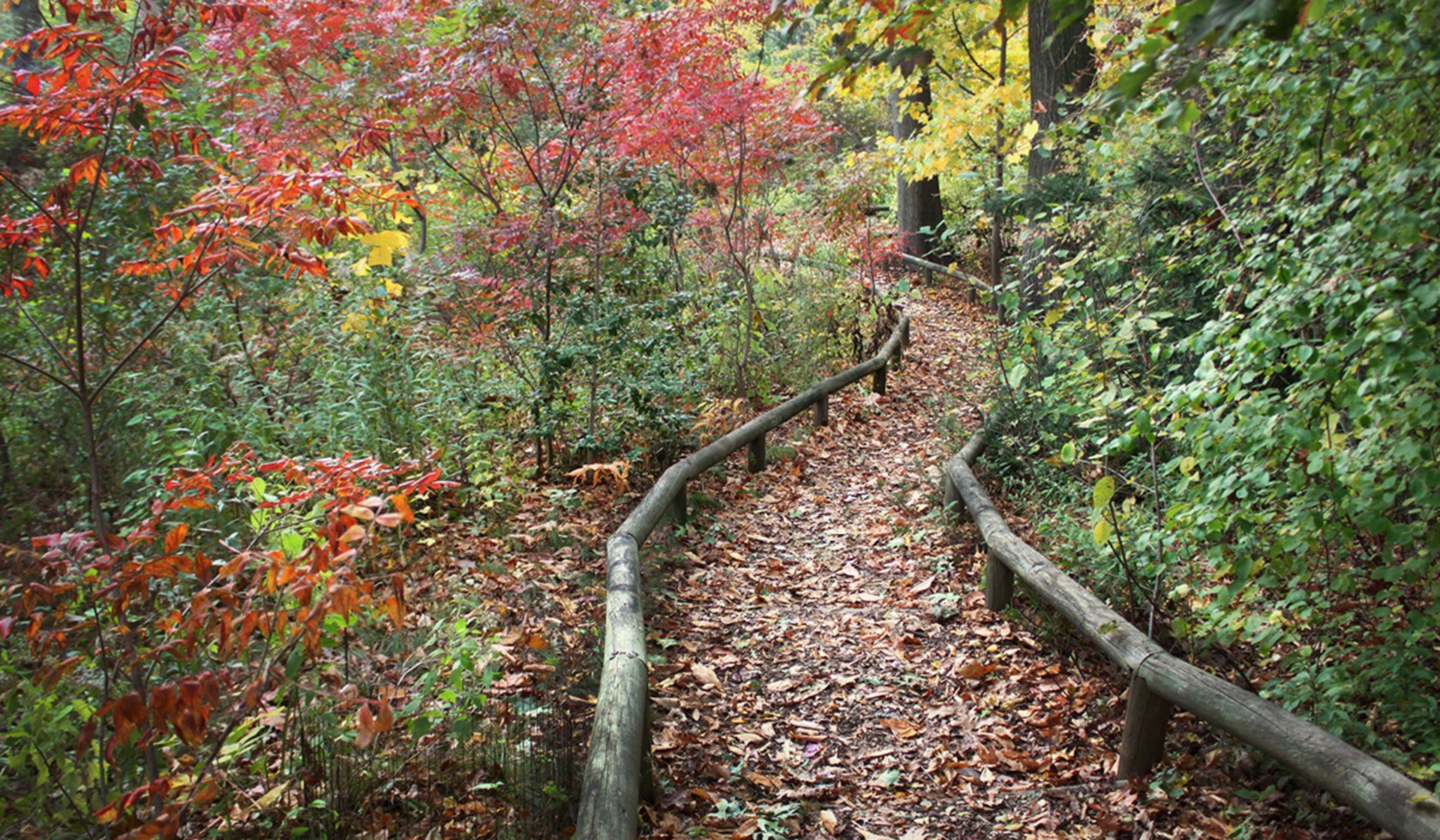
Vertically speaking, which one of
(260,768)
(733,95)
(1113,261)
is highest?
(733,95)

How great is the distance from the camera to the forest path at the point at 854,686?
385 centimetres

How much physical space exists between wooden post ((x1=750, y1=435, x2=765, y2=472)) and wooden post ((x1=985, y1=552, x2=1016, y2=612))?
316 centimetres

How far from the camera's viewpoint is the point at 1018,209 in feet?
26.0

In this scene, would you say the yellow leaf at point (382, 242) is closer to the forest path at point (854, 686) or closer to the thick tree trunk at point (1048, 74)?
the forest path at point (854, 686)

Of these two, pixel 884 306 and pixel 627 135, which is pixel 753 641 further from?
pixel 884 306

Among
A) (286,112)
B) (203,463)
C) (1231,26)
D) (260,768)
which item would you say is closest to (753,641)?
(260,768)

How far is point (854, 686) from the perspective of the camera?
4.92 meters

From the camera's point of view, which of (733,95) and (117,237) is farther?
(733,95)

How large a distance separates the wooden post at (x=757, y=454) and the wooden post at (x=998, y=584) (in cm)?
316

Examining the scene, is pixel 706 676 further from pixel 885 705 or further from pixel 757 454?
pixel 757 454

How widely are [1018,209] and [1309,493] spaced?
5.30 m

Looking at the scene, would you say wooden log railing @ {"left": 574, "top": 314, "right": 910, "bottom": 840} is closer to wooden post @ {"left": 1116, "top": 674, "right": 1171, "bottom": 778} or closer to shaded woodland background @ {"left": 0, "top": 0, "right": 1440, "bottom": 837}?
shaded woodland background @ {"left": 0, "top": 0, "right": 1440, "bottom": 837}

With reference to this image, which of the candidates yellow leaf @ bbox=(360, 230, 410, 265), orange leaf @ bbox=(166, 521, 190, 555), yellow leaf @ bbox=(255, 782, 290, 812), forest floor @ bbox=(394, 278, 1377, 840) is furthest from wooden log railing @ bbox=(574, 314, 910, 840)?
yellow leaf @ bbox=(360, 230, 410, 265)

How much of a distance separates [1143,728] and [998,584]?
1.72m
